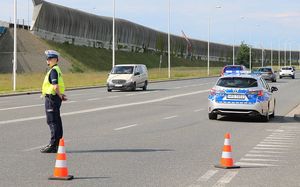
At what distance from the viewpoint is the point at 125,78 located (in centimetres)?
3919

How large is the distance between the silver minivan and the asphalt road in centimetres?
1881

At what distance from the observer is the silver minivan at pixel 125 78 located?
38938 mm

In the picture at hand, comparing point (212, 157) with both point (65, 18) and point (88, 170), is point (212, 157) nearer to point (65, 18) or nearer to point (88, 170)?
point (88, 170)

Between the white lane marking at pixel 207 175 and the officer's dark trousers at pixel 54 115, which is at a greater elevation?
the officer's dark trousers at pixel 54 115

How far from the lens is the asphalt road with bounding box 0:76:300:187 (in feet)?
27.8

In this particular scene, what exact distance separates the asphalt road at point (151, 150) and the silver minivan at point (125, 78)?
18.8 m

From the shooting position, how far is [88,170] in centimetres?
908

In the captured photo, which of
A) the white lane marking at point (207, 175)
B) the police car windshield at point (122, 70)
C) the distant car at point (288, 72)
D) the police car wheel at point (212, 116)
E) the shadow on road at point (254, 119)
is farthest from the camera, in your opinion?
the distant car at point (288, 72)

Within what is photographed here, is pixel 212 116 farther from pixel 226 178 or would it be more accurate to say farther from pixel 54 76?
pixel 226 178

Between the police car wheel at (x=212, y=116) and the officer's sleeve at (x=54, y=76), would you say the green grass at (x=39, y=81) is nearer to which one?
the police car wheel at (x=212, y=116)

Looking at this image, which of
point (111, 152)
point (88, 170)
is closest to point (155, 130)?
point (111, 152)

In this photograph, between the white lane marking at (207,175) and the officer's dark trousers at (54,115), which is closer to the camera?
the white lane marking at (207,175)

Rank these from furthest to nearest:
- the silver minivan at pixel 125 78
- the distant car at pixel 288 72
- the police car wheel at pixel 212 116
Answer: the distant car at pixel 288 72 → the silver minivan at pixel 125 78 → the police car wheel at pixel 212 116

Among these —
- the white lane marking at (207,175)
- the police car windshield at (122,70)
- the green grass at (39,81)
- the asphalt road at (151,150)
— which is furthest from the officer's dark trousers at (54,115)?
the police car windshield at (122,70)
